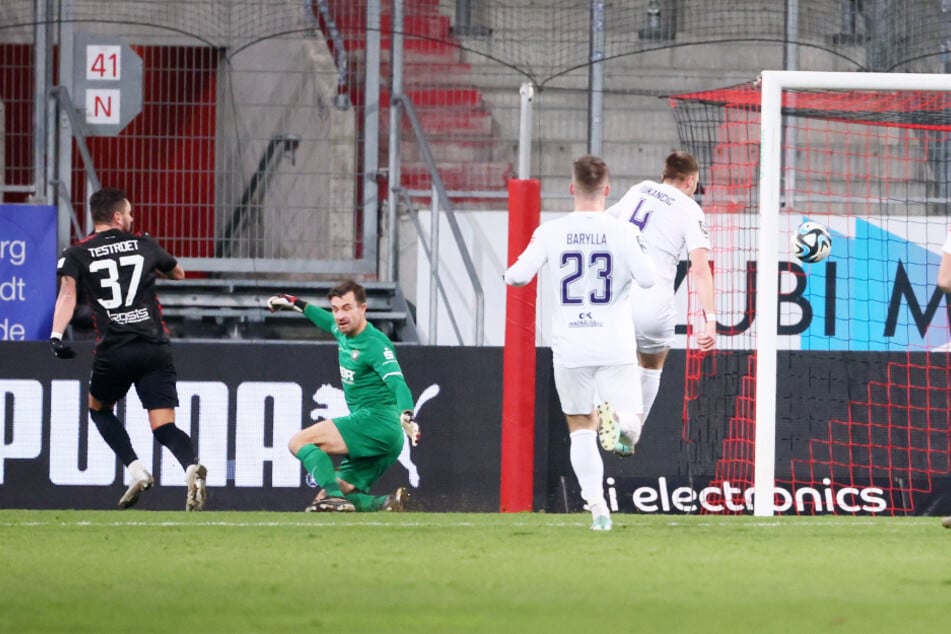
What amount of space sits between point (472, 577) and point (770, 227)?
4201mm

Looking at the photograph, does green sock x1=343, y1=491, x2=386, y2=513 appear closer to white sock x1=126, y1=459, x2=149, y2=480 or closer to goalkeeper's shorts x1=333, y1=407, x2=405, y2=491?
goalkeeper's shorts x1=333, y1=407, x2=405, y2=491

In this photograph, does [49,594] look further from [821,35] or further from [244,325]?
[821,35]

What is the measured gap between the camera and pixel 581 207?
7371 millimetres

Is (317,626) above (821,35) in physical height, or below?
below

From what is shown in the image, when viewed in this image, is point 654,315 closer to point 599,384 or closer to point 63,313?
point 599,384

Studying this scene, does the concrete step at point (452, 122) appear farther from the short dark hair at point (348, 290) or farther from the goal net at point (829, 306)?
the short dark hair at point (348, 290)

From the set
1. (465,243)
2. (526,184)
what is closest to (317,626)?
(526,184)

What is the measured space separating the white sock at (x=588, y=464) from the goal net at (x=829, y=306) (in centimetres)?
185

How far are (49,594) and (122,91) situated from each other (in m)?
A: 8.81

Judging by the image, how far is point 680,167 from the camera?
884 centimetres

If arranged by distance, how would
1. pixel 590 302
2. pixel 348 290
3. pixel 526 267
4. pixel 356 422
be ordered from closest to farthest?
pixel 526 267 < pixel 590 302 < pixel 348 290 < pixel 356 422

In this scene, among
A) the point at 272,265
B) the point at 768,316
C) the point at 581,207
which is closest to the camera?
the point at 581,207

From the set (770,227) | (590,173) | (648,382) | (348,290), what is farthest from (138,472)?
(770,227)

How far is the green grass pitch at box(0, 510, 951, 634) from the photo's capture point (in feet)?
15.3
